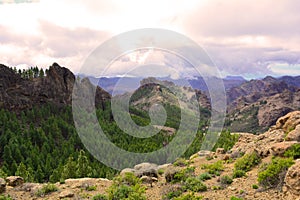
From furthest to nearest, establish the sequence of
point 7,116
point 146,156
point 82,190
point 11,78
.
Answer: point 11,78, point 7,116, point 146,156, point 82,190

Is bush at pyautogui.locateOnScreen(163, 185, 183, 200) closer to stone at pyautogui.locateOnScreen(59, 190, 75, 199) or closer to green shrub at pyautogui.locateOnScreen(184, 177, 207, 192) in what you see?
green shrub at pyautogui.locateOnScreen(184, 177, 207, 192)

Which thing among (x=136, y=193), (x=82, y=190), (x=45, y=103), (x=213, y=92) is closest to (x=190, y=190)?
(x=136, y=193)

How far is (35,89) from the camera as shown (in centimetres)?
14675

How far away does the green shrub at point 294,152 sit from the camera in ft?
83.4

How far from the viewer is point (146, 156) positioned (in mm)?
111062

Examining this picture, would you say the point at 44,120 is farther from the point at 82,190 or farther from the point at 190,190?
the point at 190,190

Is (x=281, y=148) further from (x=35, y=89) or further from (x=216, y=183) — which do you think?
(x=35, y=89)

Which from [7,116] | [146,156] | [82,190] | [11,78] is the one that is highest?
[11,78]

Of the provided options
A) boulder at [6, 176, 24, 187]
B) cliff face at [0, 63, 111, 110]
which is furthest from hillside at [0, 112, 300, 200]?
cliff face at [0, 63, 111, 110]

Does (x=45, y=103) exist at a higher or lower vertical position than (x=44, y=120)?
higher

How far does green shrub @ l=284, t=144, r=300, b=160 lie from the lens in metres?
25.4

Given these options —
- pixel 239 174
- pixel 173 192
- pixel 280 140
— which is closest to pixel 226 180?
pixel 239 174

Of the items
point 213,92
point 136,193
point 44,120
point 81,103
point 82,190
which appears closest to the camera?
point 136,193

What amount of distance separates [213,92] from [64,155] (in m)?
84.3
